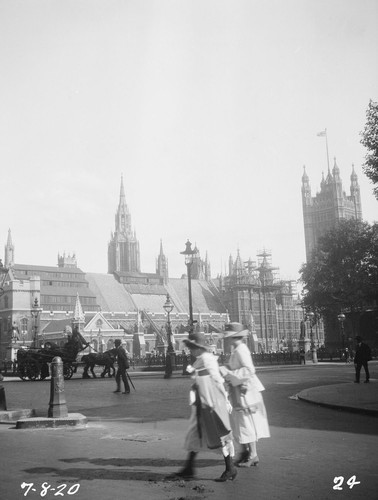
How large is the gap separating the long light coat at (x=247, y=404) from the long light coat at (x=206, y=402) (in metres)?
0.29

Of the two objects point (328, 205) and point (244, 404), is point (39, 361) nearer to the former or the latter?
point (244, 404)

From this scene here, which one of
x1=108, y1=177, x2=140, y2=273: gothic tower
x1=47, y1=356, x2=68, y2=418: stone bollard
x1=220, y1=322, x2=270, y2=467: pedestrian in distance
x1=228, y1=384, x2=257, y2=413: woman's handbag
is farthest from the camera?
x1=108, y1=177, x2=140, y2=273: gothic tower

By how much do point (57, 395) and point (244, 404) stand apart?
17.0 ft

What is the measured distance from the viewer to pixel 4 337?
74.3 meters

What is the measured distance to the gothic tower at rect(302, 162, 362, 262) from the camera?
134 meters

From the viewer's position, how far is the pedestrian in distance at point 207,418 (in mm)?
5902

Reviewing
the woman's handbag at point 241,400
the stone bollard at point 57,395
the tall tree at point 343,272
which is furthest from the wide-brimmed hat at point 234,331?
the tall tree at point 343,272

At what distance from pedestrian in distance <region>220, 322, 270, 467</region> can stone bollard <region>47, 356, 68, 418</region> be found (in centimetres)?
485

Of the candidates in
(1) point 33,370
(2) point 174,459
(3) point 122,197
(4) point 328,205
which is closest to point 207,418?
(2) point 174,459

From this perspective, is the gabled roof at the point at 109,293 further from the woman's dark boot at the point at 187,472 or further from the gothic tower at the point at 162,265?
the woman's dark boot at the point at 187,472

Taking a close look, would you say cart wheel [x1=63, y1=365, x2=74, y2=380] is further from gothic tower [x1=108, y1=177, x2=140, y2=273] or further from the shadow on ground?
gothic tower [x1=108, y1=177, x2=140, y2=273]

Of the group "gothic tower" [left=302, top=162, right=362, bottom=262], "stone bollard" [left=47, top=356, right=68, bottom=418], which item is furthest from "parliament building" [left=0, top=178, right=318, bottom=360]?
"stone bollard" [left=47, top=356, right=68, bottom=418]

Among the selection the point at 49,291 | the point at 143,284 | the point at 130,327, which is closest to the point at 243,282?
the point at 143,284

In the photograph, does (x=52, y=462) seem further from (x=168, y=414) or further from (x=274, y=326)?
(x=274, y=326)
